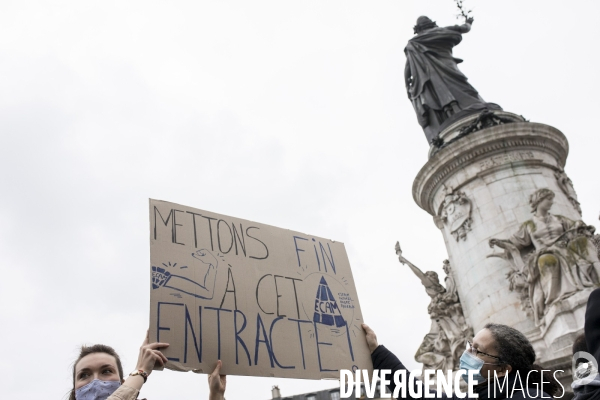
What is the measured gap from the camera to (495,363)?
3.13m

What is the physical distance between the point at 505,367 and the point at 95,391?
2.21m

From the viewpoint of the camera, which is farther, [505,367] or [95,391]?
[505,367]

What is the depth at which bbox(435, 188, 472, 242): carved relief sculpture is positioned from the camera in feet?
35.7

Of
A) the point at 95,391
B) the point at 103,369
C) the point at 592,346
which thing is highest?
the point at 103,369

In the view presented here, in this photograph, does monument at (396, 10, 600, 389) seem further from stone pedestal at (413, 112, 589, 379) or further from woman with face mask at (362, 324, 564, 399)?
woman with face mask at (362, 324, 564, 399)

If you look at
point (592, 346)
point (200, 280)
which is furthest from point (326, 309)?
point (592, 346)

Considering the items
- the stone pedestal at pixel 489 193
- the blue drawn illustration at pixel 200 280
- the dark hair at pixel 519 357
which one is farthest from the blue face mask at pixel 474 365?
the stone pedestal at pixel 489 193

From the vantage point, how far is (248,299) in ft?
12.6

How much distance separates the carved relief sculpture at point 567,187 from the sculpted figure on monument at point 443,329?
2.70 meters

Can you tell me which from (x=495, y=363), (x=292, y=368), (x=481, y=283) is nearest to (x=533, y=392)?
(x=495, y=363)

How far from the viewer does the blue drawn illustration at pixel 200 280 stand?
3.47 metres

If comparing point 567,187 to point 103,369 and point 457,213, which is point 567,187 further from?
point 103,369

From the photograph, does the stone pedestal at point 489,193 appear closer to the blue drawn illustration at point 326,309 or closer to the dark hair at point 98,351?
the blue drawn illustration at point 326,309

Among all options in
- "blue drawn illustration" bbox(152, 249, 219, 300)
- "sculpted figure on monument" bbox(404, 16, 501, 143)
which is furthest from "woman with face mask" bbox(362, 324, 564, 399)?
"sculpted figure on monument" bbox(404, 16, 501, 143)
